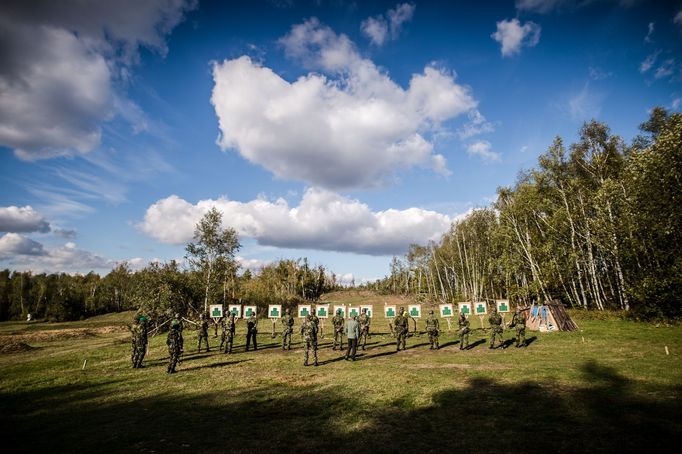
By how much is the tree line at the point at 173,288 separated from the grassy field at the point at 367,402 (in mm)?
13033

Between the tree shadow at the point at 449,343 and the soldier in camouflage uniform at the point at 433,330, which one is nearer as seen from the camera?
the soldier in camouflage uniform at the point at 433,330

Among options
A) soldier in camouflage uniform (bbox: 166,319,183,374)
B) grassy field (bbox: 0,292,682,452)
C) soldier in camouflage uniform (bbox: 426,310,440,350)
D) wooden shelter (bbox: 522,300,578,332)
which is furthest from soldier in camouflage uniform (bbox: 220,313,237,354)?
wooden shelter (bbox: 522,300,578,332)

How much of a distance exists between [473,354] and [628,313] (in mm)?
17951

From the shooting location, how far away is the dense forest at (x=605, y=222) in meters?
24.0

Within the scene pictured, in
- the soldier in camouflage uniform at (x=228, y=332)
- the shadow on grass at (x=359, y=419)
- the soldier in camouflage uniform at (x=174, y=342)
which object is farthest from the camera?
the soldier in camouflage uniform at (x=228, y=332)

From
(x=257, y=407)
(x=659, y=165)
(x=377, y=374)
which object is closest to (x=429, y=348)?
(x=377, y=374)

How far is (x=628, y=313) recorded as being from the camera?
2741 centimetres

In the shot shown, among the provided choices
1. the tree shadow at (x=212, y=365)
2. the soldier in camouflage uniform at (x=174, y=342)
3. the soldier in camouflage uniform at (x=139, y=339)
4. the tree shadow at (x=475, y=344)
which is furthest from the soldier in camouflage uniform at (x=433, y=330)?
the soldier in camouflage uniform at (x=139, y=339)

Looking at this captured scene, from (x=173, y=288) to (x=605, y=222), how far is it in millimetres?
41213

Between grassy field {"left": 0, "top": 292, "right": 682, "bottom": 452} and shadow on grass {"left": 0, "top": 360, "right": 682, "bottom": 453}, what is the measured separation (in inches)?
2.1

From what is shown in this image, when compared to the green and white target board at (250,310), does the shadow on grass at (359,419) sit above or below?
below

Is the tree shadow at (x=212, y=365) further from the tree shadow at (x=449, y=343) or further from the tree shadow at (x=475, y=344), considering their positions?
the tree shadow at (x=475, y=344)

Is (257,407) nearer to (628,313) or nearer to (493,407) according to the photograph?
(493,407)

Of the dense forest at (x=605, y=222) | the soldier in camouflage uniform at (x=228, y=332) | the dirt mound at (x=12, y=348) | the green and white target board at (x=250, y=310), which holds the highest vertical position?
the dense forest at (x=605, y=222)
